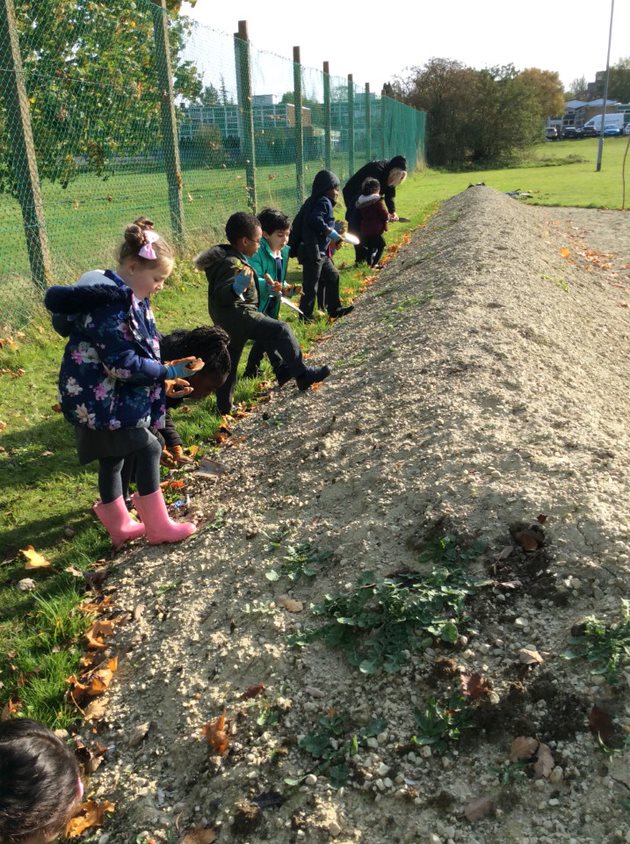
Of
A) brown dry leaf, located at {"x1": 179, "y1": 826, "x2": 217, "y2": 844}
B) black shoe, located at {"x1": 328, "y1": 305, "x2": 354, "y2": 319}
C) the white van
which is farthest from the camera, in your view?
the white van

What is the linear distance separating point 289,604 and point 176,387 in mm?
1363

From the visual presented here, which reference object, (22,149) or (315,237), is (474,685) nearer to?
(315,237)

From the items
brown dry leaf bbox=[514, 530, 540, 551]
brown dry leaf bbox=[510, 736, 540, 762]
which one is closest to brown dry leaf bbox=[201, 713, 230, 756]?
brown dry leaf bbox=[510, 736, 540, 762]

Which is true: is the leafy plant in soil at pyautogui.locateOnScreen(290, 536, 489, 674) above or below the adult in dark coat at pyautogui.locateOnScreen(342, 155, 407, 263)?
below

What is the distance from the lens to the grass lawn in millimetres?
2938

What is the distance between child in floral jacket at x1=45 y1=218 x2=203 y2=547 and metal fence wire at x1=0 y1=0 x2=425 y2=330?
3928 millimetres

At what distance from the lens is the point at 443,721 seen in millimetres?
2215

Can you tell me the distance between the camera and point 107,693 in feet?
8.91

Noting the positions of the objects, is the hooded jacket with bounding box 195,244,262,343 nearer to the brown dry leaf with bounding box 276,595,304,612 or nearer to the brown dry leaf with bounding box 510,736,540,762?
the brown dry leaf with bounding box 276,595,304,612

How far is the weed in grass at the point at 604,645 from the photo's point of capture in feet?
7.11

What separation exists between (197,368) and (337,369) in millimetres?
2384

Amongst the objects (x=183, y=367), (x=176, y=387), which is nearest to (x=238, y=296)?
(x=176, y=387)

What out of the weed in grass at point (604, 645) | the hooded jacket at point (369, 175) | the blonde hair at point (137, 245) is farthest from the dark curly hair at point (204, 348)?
the hooded jacket at point (369, 175)

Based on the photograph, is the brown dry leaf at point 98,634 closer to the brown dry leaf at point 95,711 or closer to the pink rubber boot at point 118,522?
the brown dry leaf at point 95,711
